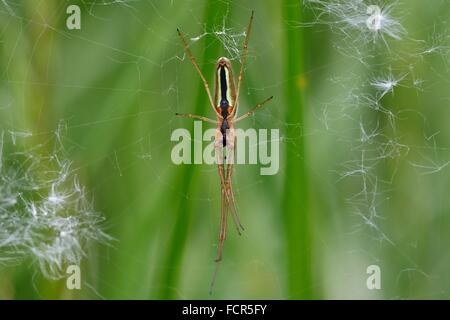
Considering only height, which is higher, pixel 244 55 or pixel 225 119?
pixel 244 55

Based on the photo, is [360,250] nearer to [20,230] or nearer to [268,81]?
[268,81]

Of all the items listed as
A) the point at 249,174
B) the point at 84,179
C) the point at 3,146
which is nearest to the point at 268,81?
the point at 249,174

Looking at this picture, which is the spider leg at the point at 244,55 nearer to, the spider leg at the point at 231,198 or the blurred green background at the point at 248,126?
the blurred green background at the point at 248,126

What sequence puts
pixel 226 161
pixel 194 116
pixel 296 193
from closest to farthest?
1. pixel 296 193
2. pixel 194 116
3. pixel 226 161

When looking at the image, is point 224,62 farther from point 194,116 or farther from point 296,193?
point 296,193

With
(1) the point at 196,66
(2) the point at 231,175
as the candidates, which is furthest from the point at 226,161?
(1) the point at 196,66

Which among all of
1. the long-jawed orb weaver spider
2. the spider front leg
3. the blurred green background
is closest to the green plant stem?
the blurred green background

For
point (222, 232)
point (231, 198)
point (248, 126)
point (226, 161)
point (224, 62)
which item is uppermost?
point (224, 62)

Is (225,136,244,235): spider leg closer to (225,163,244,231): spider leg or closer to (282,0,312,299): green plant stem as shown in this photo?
(225,163,244,231): spider leg
